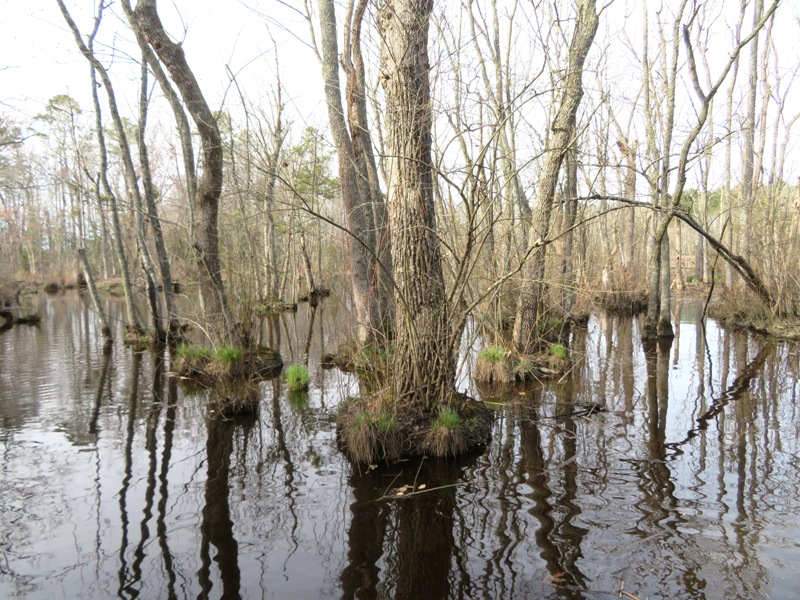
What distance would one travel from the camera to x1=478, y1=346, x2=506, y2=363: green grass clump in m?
8.20

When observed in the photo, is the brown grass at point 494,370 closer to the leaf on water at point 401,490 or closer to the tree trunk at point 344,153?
the tree trunk at point 344,153

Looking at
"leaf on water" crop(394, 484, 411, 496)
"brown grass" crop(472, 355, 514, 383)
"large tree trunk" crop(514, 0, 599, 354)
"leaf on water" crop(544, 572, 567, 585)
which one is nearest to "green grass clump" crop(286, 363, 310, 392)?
"brown grass" crop(472, 355, 514, 383)

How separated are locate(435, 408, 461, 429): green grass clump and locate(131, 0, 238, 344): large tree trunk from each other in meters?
4.25

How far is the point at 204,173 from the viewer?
26.7 feet

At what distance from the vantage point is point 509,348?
833cm

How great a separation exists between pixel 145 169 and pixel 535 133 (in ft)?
27.5

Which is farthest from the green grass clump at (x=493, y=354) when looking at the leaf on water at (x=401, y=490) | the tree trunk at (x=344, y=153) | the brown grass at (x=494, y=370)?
the leaf on water at (x=401, y=490)

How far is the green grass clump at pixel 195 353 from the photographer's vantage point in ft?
28.8

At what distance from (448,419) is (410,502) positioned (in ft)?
3.49

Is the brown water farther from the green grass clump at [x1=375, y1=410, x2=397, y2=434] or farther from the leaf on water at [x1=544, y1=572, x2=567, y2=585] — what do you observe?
the green grass clump at [x1=375, y1=410, x2=397, y2=434]

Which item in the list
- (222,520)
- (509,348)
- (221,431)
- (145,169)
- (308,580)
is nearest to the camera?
(308,580)

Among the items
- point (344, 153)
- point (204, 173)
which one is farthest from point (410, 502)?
point (344, 153)

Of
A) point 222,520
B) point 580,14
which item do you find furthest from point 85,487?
point 580,14

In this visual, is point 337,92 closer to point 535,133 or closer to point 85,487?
point 535,133
